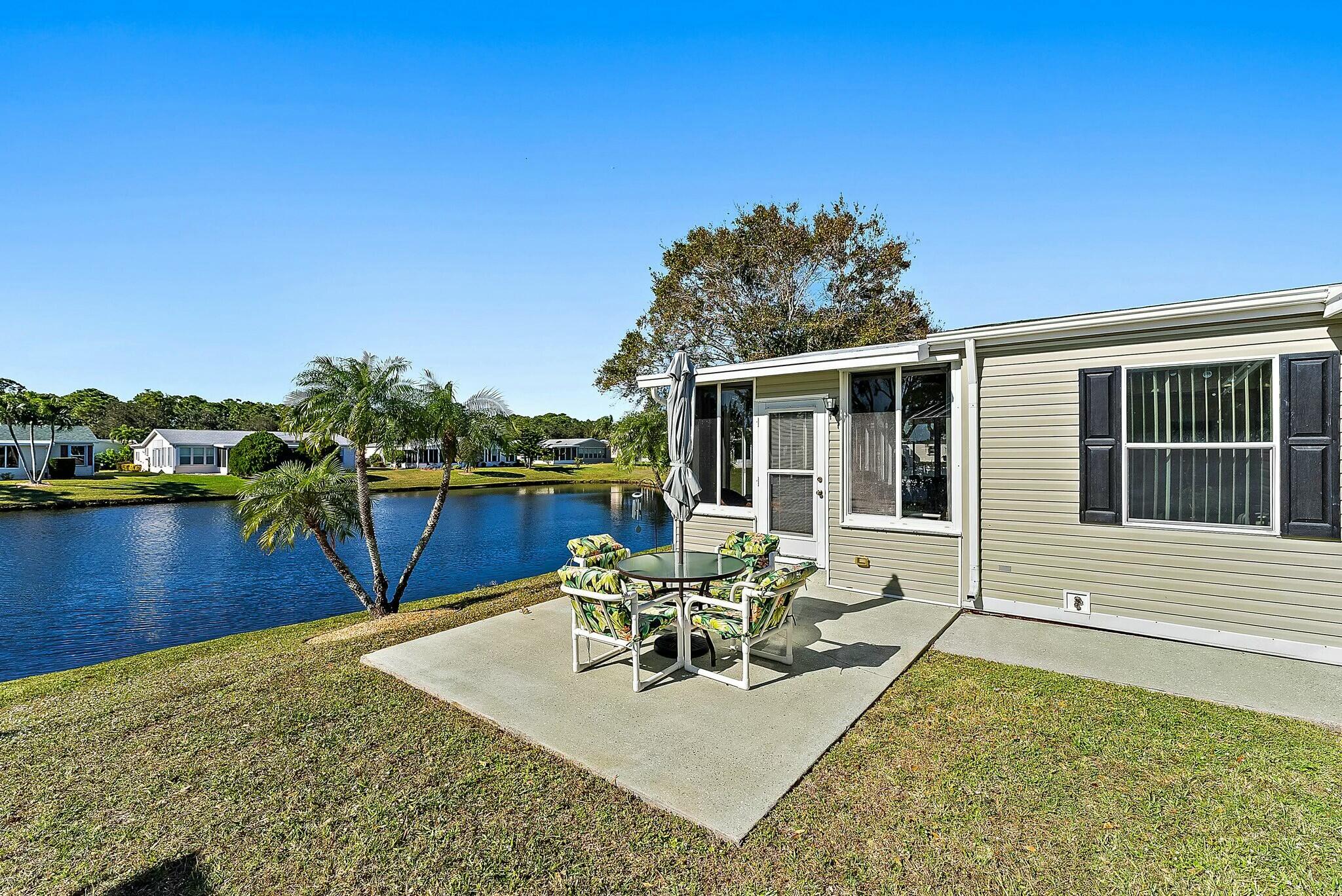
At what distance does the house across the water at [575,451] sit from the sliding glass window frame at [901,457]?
57.8 meters

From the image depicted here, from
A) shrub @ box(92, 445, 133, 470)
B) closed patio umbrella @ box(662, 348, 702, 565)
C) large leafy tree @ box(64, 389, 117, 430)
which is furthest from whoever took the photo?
large leafy tree @ box(64, 389, 117, 430)

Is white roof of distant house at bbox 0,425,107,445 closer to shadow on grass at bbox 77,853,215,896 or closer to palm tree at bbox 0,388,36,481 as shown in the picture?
palm tree at bbox 0,388,36,481

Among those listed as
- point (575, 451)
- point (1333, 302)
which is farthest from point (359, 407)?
point (575, 451)

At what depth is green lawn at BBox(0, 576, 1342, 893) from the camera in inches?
85.6

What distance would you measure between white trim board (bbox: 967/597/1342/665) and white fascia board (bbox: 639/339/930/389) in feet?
8.60

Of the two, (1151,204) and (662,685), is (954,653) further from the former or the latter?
(1151,204)

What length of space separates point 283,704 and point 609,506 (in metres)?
25.2

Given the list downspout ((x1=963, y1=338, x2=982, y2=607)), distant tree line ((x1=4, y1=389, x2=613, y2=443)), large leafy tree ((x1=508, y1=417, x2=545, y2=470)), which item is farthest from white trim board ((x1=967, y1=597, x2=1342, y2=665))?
large leafy tree ((x1=508, y1=417, x2=545, y2=470))

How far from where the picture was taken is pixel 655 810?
2582 millimetres

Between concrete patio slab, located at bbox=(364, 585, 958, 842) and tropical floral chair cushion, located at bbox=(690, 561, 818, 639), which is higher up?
tropical floral chair cushion, located at bbox=(690, 561, 818, 639)

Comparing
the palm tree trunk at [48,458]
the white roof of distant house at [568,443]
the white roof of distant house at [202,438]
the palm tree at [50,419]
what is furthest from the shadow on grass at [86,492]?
the white roof of distant house at [568,443]

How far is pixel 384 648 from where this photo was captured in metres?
4.91

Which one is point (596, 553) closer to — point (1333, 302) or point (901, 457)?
point (901, 457)

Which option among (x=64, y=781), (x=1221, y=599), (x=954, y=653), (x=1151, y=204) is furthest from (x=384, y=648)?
(x=1151, y=204)
